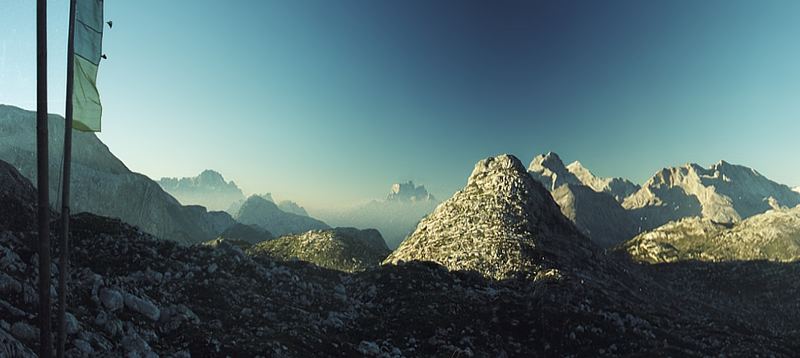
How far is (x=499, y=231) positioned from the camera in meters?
93.2

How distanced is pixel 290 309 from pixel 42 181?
108 ft

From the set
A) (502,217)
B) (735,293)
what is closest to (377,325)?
(502,217)

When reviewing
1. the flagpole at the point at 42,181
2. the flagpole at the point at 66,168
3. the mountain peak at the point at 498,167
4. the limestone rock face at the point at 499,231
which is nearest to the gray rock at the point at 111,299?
the flagpole at the point at 66,168

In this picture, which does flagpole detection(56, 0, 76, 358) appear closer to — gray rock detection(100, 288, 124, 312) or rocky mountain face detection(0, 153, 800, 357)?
rocky mountain face detection(0, 153, 800, 357)

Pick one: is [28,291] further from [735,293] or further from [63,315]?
[735,293]

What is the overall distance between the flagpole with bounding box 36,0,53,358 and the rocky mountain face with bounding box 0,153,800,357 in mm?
5922

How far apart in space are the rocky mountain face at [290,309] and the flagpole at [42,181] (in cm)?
592

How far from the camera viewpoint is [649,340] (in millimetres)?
48531

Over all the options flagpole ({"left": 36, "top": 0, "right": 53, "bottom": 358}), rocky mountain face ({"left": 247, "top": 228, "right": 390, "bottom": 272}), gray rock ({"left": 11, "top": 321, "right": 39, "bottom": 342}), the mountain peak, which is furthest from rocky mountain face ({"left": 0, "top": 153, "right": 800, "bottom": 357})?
rocky mountain face ({"left": 247, "top": 228, "right": 390, "bottom": 272})

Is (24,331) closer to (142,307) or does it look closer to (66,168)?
(142,307)

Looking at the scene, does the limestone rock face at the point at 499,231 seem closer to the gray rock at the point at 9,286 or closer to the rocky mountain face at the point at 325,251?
the rocky mountain face at the point at 325,251

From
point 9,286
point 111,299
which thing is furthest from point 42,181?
point 111,299

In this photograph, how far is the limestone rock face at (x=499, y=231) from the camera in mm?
82000

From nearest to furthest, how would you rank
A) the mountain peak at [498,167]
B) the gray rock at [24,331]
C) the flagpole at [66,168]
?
1. the flagpole at [66,168]
2. the gray rock at [24,331]
3. the mountain peak at [498,167]
